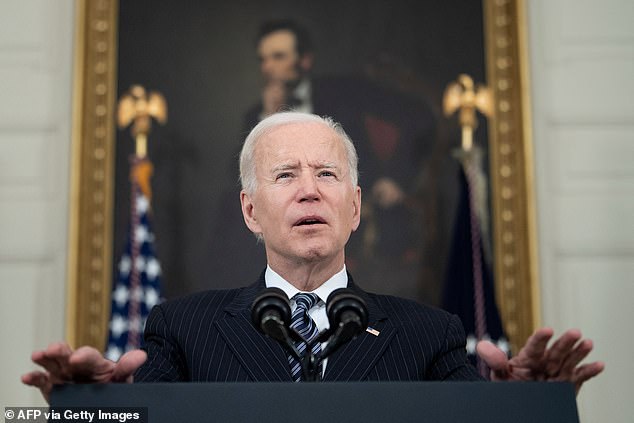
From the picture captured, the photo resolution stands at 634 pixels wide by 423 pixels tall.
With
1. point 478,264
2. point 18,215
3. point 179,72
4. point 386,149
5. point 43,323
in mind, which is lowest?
point 43,323

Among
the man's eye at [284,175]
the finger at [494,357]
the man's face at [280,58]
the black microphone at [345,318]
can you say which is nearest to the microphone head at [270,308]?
the black microphone at [345,318]

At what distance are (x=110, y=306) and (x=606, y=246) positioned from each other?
303 cm

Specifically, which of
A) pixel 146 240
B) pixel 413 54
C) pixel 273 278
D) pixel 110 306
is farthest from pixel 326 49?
pixel 273 278

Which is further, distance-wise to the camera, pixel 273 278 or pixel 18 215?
pixel 18 215

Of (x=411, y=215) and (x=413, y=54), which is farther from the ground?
(x=413, y=54)

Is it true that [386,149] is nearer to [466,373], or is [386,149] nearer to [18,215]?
[18,215]

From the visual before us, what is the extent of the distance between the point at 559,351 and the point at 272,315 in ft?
2.29

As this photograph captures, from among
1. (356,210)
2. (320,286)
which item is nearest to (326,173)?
(356,210)

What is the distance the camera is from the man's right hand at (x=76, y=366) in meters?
1.83

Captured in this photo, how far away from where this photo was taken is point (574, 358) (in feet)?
6.83

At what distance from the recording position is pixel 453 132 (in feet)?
17.8

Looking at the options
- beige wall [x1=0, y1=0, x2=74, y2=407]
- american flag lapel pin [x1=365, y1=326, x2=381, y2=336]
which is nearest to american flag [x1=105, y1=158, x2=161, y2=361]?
beige wall [x1=0, y1=0, x2=74, y2=407]

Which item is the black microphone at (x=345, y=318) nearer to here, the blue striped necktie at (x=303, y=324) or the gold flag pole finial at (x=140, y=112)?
the blue striped necktie at (x=303, y=324)

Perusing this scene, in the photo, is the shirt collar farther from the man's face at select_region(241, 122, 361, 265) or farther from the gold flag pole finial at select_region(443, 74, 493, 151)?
the gold flag pole finial at select_region(443, 74, 493, 151)
